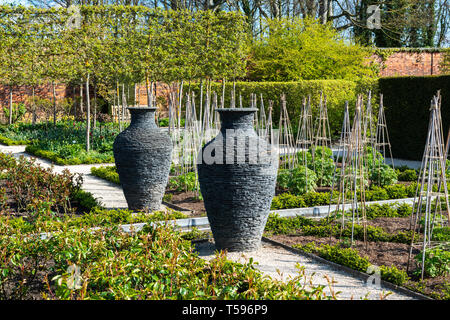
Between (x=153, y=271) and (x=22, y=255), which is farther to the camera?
(x=22, y=255)

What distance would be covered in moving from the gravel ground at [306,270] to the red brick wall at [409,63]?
62.7 feet

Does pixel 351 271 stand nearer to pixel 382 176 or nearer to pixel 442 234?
→ pixel 442 234

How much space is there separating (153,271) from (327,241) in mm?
2778

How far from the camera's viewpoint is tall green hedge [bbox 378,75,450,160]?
37.9 ft

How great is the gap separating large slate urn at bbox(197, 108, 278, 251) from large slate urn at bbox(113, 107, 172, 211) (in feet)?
5.51

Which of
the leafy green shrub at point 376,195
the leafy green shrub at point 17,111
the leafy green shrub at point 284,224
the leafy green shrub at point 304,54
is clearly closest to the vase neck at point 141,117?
the leafy green shrub at point 284,224

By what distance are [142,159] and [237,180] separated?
2092 mm

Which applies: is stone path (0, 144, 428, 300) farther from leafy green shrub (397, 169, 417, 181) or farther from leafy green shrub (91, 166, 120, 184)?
leafy green shrub (397, 169, 417, 181)

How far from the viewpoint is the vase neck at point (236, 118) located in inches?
201

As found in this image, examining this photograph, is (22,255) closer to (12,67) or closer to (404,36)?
(12,67)
